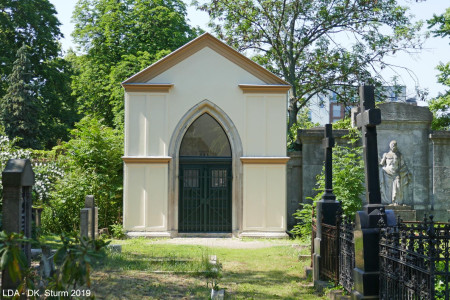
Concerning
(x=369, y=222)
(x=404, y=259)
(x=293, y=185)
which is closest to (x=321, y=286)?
(x=369, y=222)

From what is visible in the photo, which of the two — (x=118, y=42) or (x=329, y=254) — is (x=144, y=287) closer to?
(x=329, y=254)

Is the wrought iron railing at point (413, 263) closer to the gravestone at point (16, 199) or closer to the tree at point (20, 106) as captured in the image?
the gravestone at point (16, 199)

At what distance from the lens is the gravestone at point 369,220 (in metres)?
7.24

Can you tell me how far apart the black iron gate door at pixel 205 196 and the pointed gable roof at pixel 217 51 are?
10.0ft

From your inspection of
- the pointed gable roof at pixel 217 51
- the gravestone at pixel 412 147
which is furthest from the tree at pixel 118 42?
the gravestone at pixel 412 147

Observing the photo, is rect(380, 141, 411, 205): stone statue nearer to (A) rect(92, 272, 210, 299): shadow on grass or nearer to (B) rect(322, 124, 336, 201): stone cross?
(B) rect(322, 124, 336, 201): stone cross

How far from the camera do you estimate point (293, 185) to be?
61.4ft

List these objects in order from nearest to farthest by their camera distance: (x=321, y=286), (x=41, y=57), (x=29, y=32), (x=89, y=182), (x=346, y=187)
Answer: (x=321, y=286), (x=346, y=187), (x=89, y=182), (x=29, y=32), (x=41, y=57)

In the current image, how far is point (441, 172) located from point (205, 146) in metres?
7.78

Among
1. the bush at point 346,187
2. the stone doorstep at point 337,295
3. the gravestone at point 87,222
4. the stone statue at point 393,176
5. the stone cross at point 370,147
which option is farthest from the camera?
the stone statue at point 393,176

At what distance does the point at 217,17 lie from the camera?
2466 cm

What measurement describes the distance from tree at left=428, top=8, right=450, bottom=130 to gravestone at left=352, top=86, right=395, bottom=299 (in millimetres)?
14093

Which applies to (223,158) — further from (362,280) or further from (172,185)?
(362,280)

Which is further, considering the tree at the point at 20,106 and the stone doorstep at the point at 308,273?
the tree at the point at 20,106
